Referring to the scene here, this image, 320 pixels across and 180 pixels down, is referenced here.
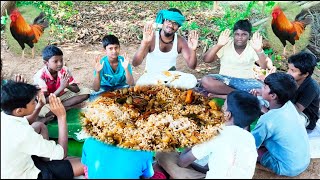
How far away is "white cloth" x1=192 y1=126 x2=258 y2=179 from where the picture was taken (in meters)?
2.75

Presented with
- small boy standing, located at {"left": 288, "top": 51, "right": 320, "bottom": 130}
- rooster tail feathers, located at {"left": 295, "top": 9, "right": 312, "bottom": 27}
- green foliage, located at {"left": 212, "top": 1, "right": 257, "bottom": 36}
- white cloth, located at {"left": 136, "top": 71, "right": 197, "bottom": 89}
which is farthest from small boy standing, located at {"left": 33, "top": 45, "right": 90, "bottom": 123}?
rooster tail feathers, located at {"left": 295, "top": 9, "right": 312, "bottom": 27}

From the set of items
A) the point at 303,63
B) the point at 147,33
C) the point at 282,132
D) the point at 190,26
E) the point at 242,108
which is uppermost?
the point at 147,33

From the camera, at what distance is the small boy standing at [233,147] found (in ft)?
9.05

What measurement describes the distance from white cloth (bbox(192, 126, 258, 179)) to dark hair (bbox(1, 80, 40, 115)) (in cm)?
133

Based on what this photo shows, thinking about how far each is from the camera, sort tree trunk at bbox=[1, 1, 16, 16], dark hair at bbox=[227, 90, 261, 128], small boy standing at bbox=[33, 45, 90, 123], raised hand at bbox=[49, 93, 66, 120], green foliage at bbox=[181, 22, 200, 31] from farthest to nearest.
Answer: tree trunk at bbox=[1, 1, 16, 16]
green foliage at bbox=[181, 22, 200, 31]
small boy standing at bbox=[33, 45, 90, 123]
raised hand at bbox=[49, 93, 66, 120]
dark hair at bbox=[227, 90, 261, 128]

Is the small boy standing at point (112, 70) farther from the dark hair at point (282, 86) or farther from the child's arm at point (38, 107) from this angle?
the dark hair at point (282, 86)

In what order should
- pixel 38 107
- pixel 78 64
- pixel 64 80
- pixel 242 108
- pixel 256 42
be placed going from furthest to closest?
1. pixel 78 64
2. pixel 256 42
3. pixel 64 80
4. pixel 38 107
5. pixel 242 108

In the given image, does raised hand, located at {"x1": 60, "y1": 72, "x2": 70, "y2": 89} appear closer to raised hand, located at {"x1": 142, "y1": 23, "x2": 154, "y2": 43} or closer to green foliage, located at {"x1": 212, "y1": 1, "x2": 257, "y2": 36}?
raised hand, located at {"x1": 142, "y1": 23, "x2": 154, "y2": 43}

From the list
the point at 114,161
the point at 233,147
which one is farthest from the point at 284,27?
the point at 114,161

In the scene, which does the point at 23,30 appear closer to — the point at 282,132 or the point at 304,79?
the point at 304,79

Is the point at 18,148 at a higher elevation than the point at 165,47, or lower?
lower

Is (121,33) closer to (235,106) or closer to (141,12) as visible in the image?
(141,12)

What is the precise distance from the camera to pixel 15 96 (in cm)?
284

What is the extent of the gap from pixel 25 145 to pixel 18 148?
0.05 m
